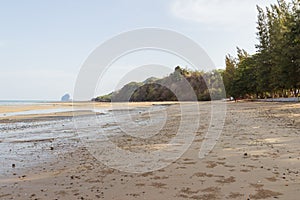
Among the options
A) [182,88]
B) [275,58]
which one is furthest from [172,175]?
[182,88]

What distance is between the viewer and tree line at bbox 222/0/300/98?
33594mm

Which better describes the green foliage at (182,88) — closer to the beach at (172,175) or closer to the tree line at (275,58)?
the tree line at (275,58)

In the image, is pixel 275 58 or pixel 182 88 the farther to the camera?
pixel 182 88

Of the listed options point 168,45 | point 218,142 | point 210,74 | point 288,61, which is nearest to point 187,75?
point 210,74

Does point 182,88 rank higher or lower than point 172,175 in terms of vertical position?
higher

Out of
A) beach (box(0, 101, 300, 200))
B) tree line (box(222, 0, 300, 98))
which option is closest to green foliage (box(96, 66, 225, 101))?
tree line (box(222, 0, 300, 98))

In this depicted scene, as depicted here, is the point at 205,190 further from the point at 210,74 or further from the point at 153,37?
the point at 210,74

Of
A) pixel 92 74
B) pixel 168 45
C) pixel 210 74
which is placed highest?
pixel 210 74

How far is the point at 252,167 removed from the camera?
19.0ft

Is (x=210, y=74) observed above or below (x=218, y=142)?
above

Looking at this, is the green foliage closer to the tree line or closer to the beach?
the tree line

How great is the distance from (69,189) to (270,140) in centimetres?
628

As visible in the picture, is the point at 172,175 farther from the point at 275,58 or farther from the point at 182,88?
the point at 182,88

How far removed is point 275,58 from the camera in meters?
39.4
